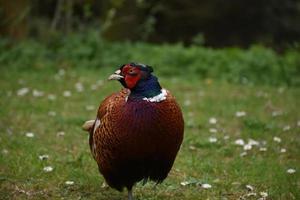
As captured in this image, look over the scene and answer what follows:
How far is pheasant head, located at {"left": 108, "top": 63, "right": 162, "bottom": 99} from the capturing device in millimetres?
4785

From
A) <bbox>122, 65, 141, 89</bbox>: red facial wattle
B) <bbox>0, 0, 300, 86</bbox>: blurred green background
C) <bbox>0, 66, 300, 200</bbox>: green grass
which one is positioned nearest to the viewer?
<bbox>122, 65, 141, 89</bbox>: red facial wattle

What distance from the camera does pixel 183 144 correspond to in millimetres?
7293

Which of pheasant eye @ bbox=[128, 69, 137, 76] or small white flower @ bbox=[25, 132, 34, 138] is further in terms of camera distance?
small white flower @ bbox=[25, 132, 34, 138]

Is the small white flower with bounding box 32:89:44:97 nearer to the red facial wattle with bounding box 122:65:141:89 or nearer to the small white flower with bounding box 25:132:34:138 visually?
the small white flower with bounding box 25:132:34:138

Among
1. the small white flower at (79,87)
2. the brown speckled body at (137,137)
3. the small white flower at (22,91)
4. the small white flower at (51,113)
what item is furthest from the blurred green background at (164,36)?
the brown speckled body at (137,137)

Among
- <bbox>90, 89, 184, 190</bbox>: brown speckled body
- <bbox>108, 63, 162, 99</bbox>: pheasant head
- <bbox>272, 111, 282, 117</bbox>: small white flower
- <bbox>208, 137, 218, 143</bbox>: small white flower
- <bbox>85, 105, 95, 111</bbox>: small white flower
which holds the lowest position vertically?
<bbox>85, 105, 95, 111</bbox>: small white flower

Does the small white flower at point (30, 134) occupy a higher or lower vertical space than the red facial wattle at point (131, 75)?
lower

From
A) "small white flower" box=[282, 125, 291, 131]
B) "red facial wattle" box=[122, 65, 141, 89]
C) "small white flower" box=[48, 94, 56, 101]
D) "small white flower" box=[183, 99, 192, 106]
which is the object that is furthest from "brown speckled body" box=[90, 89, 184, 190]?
"small white flower" box=[48, 94, 56, 101]

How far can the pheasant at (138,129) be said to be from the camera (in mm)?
4695

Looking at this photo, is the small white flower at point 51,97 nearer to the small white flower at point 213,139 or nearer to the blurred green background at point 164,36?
the blurred green background at point 164,36

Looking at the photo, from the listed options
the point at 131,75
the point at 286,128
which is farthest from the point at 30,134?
the point at 286,128

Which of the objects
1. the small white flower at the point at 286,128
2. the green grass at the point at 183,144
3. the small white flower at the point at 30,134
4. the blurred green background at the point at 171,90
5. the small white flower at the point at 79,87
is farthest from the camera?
the small white flower at the point at 79,87

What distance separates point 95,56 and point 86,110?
3265 millimetres

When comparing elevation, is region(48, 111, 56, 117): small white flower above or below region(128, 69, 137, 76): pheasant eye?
below
